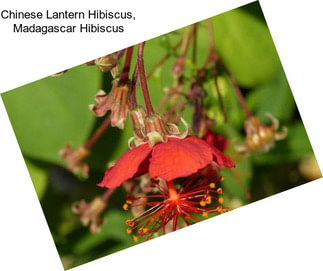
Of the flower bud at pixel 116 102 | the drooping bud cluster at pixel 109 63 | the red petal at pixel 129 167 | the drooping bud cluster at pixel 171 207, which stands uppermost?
the drooping bud cluster at pixel 109 63

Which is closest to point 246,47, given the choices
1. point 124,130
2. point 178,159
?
point 124,130

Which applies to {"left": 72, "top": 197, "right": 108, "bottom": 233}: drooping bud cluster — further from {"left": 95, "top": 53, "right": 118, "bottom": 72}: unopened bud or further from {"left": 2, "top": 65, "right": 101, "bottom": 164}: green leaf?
{"left": 95, "top": 53, "right": 118, "bottom": 72}: unopened bud

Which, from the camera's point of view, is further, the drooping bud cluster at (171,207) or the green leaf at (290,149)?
the green leaf at (290,149)

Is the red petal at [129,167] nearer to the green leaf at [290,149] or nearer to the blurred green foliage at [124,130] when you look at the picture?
the blurred green foliage at [124,130]

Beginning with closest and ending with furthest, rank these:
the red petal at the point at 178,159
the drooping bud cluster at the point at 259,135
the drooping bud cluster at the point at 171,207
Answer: the red petal at the point at 178,159 → the drooping bud cluster at the point at 171,207 → the drooping bud cluster at the point at 259,135

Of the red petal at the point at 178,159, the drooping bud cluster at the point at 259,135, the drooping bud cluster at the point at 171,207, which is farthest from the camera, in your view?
the drooping bud cluster at the point at 259,135

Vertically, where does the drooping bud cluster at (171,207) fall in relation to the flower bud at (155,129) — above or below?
below

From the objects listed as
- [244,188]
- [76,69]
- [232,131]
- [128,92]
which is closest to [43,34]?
[76,69]

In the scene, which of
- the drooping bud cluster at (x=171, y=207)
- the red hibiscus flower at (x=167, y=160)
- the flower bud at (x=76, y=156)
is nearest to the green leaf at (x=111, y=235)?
the flower bud at (x=76, y=156)
